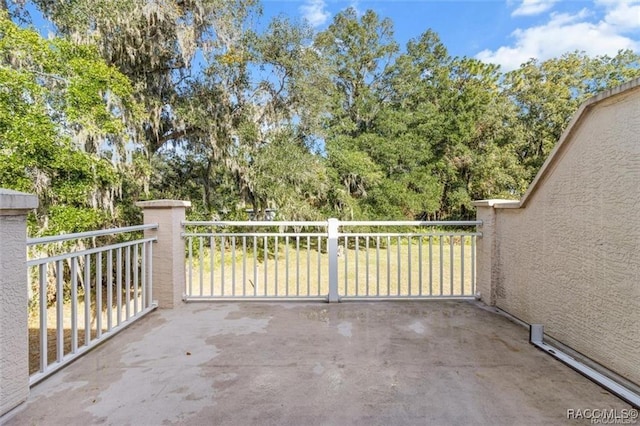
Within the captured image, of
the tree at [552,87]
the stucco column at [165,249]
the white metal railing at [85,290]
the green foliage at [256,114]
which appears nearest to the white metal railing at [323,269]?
the stucco column at [165,249]

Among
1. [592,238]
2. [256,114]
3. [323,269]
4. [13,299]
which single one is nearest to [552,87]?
[323,269]

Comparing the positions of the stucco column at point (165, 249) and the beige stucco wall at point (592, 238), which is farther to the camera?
the stucco column at point (165, 249)

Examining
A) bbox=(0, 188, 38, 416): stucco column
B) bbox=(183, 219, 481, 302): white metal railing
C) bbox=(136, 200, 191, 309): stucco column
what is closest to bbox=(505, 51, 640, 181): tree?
bbox=(183, 219, 481, 302): white metal railing

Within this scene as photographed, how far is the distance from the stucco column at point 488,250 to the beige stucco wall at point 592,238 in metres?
0.47

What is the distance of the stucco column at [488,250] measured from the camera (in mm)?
3305

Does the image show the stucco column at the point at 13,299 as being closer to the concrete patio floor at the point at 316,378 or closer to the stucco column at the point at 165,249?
the concrete patio floor at the point at 316,378

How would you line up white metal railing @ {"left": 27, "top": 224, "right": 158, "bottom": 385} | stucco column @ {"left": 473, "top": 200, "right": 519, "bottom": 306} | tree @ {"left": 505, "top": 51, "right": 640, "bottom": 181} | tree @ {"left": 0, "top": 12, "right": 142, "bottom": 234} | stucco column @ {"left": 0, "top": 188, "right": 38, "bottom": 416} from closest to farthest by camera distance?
stucco column @ {"left": 0, "top": 188, "right": 38, "bottom": 416}
white metal railing @ {"left": 27, "top": 224, "right": 158, "bottom": 385}
stucco column @ {"left": 473, "top": 200, "right": 519, "bottom": 306}
tree @ {"left": 0, "top": 12, "right": 142, "bottom": 234}
tree @ {"left": 505, "top": 51, "right": 640, "bottom": 181}

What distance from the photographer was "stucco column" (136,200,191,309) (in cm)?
333

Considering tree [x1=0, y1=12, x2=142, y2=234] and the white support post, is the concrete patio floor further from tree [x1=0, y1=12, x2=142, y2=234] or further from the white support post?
tree [x1=0, y1=12, x2=142, y2=234]

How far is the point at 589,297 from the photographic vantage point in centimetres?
208

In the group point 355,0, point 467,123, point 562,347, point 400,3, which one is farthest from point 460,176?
point 562,347

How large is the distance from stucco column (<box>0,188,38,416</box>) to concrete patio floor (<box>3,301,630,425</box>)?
13 cm

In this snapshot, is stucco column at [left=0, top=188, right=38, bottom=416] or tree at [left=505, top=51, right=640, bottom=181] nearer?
stucco column at [left=0, top=188, right=38, bottom=416]

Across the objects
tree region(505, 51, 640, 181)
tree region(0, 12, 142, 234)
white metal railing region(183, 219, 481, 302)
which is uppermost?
tree region(505, 51, 640, 181)
